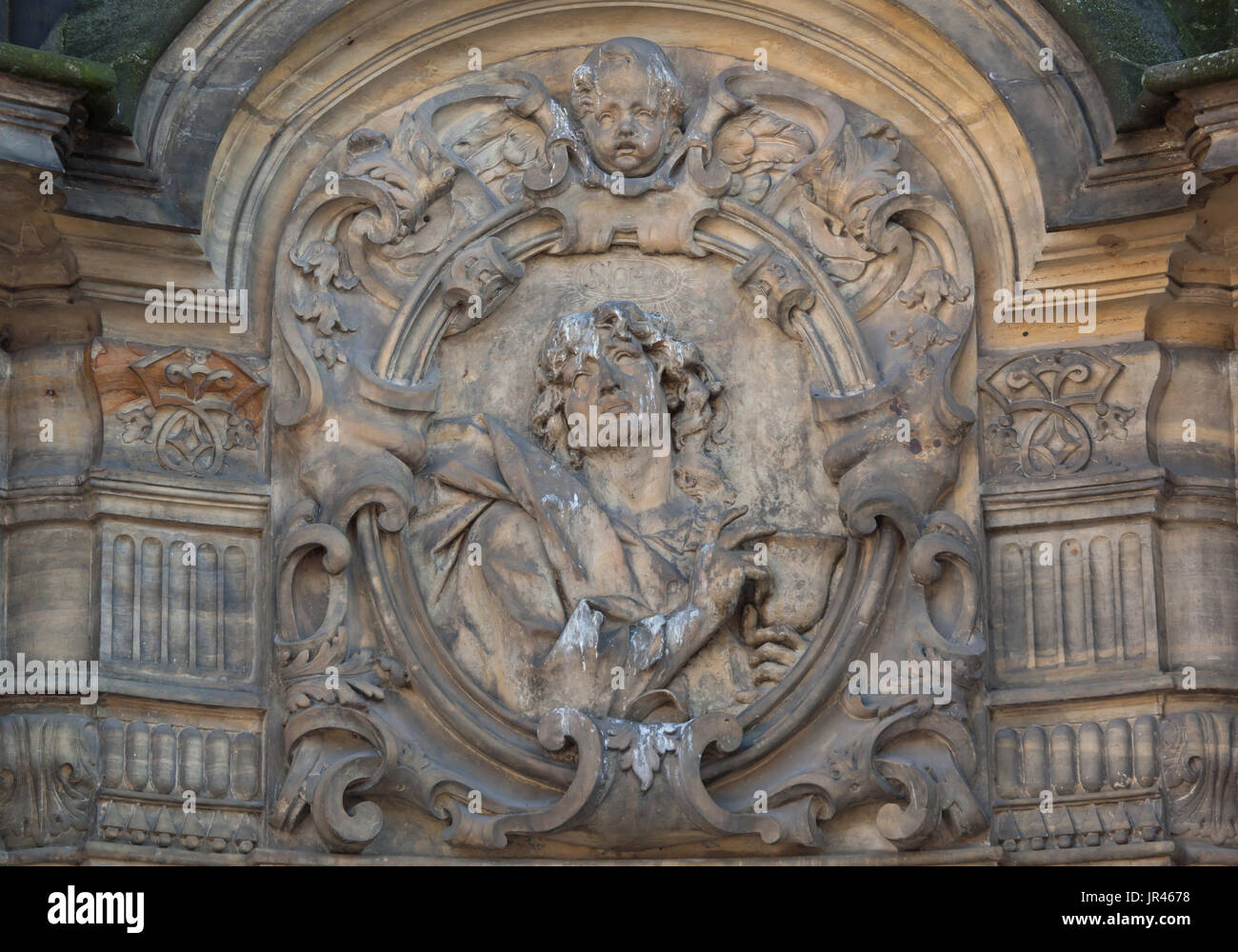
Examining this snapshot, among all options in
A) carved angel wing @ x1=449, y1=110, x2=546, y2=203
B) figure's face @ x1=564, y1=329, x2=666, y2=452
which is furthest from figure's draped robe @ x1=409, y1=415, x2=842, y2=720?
carved angel wing @ x1=449, y1=110, x2=546, y2=203

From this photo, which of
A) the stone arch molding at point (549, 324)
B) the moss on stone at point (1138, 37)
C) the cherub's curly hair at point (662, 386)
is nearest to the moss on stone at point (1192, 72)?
the moss on stone at point (1138, 37)

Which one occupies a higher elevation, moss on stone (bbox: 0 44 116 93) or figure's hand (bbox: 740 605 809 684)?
moss on stone (bbox: 0 44 116 93)

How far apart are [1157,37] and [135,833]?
4402 mm

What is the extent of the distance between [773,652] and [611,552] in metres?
0.66

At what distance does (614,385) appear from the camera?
34.4 feet

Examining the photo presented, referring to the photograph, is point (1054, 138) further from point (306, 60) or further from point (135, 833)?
point (135, 833)

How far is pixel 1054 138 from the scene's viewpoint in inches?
408

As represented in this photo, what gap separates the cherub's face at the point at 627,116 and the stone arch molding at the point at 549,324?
0.04 meters

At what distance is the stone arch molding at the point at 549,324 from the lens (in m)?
10.0

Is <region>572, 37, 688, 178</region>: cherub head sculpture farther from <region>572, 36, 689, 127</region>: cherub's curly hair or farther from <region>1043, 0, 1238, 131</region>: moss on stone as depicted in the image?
<region>1043, 0, 1238, 131</region>: moss on stone

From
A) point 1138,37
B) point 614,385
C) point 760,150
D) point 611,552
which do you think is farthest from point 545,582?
point 1138,37

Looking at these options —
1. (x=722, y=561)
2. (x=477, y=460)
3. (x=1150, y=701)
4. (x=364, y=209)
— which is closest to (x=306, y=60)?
(x=364, y=209)

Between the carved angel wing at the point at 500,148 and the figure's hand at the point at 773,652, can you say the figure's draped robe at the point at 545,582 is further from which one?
the carved angel wing at the point at 500,148

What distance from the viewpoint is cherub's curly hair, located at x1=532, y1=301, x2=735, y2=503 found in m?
10.5
